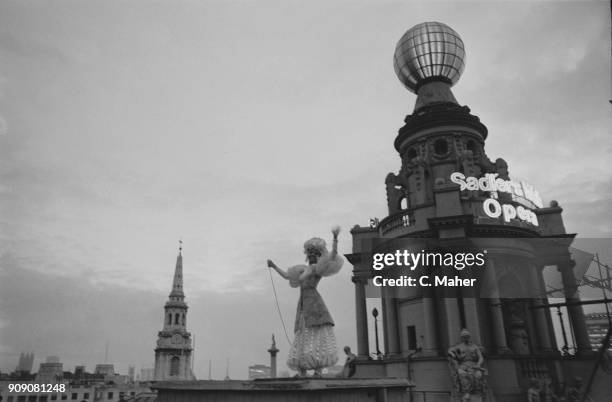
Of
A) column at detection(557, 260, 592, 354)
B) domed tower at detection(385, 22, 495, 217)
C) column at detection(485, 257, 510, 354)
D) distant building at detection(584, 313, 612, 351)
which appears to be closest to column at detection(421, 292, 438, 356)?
column at detection(485, 257, 510, 354)

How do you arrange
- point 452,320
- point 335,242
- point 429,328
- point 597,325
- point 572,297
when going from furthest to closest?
point 597,325
point 572,297
point 429,328
point 452,320
point 335,242

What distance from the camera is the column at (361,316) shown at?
30.3 meters

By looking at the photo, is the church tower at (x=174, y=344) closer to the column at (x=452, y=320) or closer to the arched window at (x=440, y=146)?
the arched window at (x=440, y=146)

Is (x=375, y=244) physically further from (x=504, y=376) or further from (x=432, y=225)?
(x=504, y=376)

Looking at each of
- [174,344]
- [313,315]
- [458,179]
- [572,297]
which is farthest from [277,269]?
[174,344]

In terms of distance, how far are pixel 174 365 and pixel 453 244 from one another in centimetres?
7442

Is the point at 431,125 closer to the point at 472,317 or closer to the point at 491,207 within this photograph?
the point at 491,207

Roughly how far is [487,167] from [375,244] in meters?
9.58

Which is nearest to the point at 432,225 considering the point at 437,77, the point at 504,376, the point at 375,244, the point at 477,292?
the point at 477,292

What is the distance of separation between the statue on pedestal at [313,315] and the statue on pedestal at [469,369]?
9.15 meters

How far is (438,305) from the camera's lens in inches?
982

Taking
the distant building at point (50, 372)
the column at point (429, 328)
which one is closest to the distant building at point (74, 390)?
the distant building at point (50, 372)

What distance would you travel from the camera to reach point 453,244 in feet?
78.6

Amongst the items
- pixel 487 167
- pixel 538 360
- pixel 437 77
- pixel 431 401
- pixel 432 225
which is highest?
pixel 437 77
